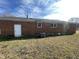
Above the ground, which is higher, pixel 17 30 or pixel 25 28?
pixel 25 28

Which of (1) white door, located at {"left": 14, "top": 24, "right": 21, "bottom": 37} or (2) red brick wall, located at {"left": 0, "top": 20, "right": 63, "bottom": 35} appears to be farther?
(1) white door, located at {"left": 14, "top": 24, "right": 21, "bottom": 37}

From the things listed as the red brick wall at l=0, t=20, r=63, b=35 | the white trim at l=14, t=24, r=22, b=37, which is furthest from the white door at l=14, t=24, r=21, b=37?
the red brick wall at l=0, t=20, r=63, b=35

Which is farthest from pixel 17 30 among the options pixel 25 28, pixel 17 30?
pixel 25 28

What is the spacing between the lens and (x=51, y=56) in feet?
34.6

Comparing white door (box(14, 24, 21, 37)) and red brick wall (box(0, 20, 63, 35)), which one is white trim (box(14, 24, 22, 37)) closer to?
white door (box(14, 24, 21, 37))

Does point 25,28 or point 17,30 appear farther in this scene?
point 25,28

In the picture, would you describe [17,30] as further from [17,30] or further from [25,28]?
[25,28]

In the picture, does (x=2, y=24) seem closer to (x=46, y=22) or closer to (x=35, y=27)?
(x=35, y=27)

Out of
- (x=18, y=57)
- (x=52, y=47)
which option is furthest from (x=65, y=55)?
(x=18, y=57)

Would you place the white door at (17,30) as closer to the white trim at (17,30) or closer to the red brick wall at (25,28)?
the white trim at (17,30)

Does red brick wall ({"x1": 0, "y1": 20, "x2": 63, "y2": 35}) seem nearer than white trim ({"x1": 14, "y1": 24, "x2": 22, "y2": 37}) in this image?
Yes

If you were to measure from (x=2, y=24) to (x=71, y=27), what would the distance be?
15350 millimetres

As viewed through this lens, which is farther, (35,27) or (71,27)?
(71,27)

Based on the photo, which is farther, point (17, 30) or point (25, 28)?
point (25, 28)
